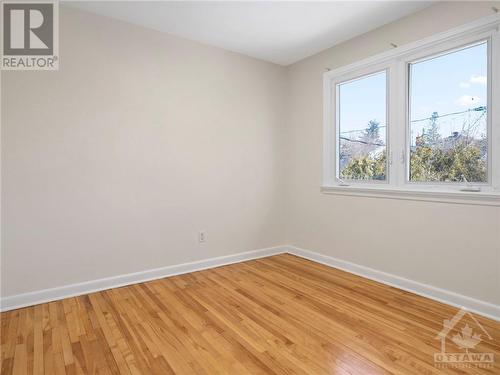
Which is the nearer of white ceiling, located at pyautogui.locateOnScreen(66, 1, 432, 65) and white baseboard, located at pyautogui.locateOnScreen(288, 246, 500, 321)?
white baseboard, located at pyautogui.locateOnScreen(288, 246, 500, 321)

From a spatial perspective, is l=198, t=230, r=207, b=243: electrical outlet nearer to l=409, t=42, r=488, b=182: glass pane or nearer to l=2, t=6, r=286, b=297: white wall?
l=2, t=6, r=286, b=297: white wall

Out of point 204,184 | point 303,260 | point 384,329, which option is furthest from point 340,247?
point 204,184

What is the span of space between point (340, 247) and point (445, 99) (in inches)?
71.6

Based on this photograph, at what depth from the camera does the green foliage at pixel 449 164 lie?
2.42m

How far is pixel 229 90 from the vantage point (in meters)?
3.61

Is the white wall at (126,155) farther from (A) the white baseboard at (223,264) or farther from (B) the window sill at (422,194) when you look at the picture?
(B) the window sill at (422,194)

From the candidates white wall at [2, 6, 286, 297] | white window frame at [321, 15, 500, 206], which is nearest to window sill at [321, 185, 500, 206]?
white window frame at [321, 15, 500, 206]

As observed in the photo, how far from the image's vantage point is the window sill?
7.48ft

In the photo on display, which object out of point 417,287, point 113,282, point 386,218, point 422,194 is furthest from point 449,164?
point 113,282

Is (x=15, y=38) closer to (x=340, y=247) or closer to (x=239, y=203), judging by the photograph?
Result: (x=239, y=203)

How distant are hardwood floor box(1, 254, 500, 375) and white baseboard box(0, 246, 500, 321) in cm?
9

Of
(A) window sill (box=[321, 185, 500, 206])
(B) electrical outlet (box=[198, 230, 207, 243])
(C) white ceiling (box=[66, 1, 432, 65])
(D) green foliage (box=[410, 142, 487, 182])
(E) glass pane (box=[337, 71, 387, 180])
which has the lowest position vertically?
(B) electrical outlet (box=[198, 230, 207, 243])

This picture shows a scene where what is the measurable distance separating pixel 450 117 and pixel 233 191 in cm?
234

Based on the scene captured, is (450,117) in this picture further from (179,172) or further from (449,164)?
(179,172)
